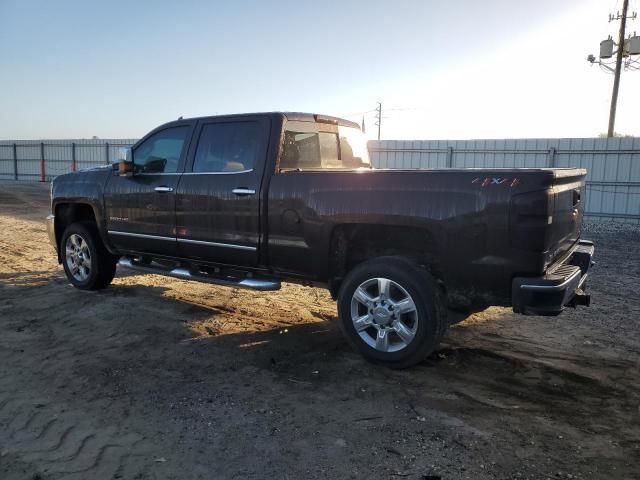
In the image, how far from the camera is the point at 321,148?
5.52 metres

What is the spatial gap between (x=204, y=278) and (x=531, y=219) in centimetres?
319

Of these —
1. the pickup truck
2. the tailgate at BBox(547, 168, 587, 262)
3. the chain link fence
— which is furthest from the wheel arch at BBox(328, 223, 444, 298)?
the chain link fence

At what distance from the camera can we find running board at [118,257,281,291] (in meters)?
4.93

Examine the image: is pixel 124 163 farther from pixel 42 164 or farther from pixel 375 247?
pixel 42 164

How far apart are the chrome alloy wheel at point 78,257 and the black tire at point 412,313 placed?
3810 millimetres

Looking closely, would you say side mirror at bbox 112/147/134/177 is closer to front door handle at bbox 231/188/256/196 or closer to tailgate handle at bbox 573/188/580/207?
front door handle at bbox 231/188/256/196

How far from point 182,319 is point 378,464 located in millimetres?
3213

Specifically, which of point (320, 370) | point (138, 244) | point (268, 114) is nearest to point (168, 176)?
point (138, 244)

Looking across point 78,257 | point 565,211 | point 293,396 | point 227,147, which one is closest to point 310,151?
point 227,147

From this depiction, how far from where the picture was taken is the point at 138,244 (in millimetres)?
5996

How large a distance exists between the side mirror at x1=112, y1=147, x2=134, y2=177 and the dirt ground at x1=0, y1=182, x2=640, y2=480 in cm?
151

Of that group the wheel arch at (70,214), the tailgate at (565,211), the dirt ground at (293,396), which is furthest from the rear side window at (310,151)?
the wheel arch at (70,214)

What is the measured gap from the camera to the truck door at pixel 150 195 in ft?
18.4

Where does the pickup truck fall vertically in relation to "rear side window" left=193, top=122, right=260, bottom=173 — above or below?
below
